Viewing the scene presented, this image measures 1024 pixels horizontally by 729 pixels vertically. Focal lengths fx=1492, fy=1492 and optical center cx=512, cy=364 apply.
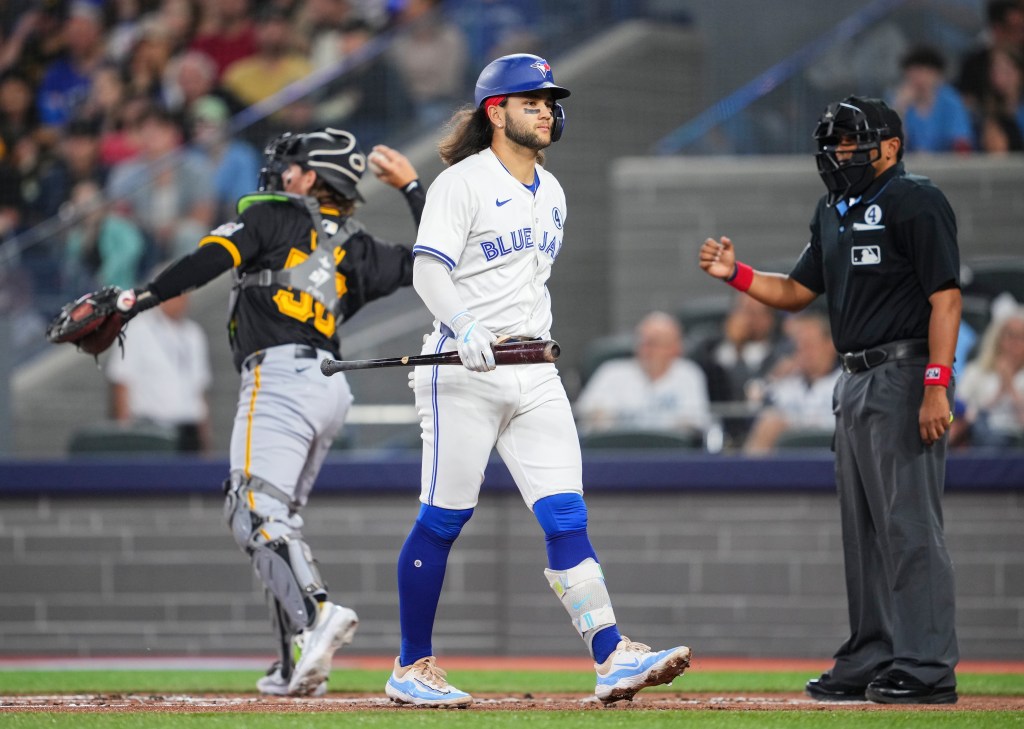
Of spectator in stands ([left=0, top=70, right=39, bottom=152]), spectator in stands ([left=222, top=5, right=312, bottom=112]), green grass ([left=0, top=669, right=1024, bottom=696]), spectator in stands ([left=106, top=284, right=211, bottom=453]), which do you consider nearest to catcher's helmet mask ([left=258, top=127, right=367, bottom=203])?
green grass ([left=0, top=669, right=1024, bottom=696])

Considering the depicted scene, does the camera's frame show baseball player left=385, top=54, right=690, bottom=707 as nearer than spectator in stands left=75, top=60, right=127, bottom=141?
Yes

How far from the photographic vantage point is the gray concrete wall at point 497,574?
8.32 m

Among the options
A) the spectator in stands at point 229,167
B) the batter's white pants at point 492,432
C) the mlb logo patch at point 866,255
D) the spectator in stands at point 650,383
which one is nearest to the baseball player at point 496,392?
the batter's white pants at point 492,432

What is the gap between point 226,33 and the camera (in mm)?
14000

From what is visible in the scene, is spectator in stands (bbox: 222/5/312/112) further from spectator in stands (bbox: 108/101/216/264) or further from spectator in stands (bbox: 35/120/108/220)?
spectator in stands (bbox: 108/101/216/264)

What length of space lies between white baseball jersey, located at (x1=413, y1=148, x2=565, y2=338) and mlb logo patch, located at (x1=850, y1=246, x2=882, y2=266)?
120 cm

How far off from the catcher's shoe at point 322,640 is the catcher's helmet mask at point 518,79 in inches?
78.3

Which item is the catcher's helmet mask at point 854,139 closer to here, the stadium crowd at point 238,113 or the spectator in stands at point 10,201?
the stadium crowd at point 238,113

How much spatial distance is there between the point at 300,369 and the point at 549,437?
133cm

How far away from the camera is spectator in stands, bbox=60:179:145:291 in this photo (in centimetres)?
1053

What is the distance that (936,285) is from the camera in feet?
17.6

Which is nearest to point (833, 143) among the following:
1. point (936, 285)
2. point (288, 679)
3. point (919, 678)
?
point (936, 285)

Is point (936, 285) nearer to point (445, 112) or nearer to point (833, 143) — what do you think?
point (833, 143)

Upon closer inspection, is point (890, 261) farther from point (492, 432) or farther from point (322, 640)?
point (322, 640)
